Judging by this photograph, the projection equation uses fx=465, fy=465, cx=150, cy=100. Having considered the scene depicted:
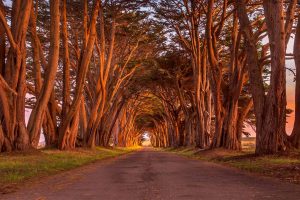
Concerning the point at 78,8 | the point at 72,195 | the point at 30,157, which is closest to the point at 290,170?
Result: the point at 72,195

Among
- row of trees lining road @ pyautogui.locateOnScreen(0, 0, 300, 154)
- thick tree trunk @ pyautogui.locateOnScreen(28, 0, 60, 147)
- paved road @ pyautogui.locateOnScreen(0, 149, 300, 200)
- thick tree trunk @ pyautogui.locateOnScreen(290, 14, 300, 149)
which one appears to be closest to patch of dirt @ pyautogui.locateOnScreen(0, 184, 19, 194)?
paved road @ pyautogui.locateOnScreen(0, 149, 300, 200)

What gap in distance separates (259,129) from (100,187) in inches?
388

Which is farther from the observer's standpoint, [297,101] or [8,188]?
[297,101]

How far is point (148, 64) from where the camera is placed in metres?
42.1

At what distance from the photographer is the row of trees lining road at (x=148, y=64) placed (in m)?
18.2

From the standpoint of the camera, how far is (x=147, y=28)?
35.3 m

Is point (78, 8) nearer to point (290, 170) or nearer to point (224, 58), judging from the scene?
point (224, 58)

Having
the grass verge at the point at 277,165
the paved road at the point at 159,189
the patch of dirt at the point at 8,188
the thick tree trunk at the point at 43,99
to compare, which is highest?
the thick tree trunk at the point at 43,99

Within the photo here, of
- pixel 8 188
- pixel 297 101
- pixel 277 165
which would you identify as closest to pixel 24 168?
pixel 8 188

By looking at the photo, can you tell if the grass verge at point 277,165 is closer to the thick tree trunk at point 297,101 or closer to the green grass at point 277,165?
the green grass at point 277,165

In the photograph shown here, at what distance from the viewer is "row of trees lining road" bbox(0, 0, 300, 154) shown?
18.2 metres

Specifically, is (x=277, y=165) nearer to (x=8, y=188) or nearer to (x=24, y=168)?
(x=24, y=168)

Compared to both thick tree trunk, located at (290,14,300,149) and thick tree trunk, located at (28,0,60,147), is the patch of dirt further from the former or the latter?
thick tree trunk, located at (290,14,300,149)

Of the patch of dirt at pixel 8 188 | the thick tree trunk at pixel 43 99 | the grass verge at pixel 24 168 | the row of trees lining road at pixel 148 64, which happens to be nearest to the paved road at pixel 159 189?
the patch of dirt at pixel 8 188
